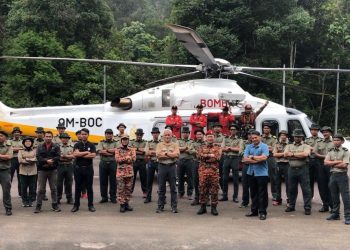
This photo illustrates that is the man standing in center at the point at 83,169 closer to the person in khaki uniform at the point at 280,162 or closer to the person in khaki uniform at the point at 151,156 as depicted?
the person in khaki uniform at the point at 151,156

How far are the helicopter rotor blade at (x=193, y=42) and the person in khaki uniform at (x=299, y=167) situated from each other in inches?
114

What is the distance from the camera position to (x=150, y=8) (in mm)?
65312

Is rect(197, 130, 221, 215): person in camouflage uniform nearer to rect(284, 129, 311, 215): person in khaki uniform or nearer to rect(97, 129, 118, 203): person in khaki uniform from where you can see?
rect(284, 129, 311, 215): person in khaki uniform

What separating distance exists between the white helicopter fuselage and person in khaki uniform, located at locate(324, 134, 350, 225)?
4485 mm

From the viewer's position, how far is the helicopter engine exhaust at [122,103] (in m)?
13.6

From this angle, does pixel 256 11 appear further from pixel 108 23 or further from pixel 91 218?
pixel 91 218

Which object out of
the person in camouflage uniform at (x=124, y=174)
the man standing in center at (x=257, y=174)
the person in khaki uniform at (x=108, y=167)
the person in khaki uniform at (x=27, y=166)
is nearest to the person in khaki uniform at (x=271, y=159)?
the man standing in center at (x=257, y=174)

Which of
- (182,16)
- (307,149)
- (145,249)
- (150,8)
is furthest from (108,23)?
(150,8)

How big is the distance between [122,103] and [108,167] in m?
3.49

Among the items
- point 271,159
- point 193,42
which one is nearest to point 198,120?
point 271,159

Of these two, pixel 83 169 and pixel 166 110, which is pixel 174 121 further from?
pixel 83 169

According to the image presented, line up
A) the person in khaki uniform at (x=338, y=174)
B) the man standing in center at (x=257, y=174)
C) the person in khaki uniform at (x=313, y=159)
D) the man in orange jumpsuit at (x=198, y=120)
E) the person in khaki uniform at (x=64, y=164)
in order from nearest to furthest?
the person in khaki uniform at (x=338, y=174) → the man standing in center at (x=257, y=174) → the person in khaki uniform at (x=313, y=159) → the person in khaki uniform at (x=64, y=164) → the man in orange jumpsuit at (x=198, y=120)

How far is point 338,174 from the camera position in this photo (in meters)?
8.61

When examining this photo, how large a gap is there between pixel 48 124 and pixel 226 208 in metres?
6.59
